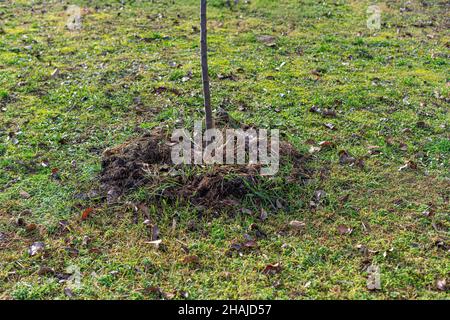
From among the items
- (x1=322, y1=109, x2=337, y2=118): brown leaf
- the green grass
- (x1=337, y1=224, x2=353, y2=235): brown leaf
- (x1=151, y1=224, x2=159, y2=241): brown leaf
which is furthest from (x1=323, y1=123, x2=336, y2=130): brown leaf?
(x1=151, y1=224, x2=159, y2=241): brown leaf

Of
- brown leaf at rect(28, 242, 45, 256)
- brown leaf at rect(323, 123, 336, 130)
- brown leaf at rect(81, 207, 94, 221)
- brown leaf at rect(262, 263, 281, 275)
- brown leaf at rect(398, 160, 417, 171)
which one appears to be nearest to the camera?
brown leaf at rect(262, 263, 281, 275)

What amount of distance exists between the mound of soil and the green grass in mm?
136

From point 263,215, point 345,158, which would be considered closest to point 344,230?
point 263,215

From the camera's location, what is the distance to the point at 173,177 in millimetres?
4371

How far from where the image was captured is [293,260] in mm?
3695

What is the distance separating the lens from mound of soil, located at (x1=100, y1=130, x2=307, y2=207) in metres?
4.26

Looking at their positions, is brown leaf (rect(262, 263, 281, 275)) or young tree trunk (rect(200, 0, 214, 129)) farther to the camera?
young tree trunk (rect(200, 0, 214, 129))

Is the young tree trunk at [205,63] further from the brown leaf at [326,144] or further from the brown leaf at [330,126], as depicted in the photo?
the brown leaf at [330,126]

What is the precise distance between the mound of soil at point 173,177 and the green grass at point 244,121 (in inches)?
5.4

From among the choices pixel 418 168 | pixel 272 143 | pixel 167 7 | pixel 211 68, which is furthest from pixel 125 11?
pixel 418 168

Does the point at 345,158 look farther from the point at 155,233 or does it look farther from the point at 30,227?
the point at 30,227

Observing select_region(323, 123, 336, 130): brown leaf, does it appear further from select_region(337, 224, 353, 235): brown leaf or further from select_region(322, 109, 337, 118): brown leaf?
select_region(337, 224, 353, 235): brown leaf

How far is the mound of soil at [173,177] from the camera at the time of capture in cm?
426

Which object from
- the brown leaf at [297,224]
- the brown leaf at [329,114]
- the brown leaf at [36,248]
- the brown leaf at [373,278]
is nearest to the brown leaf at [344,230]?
the brown leaf at [297,224]
